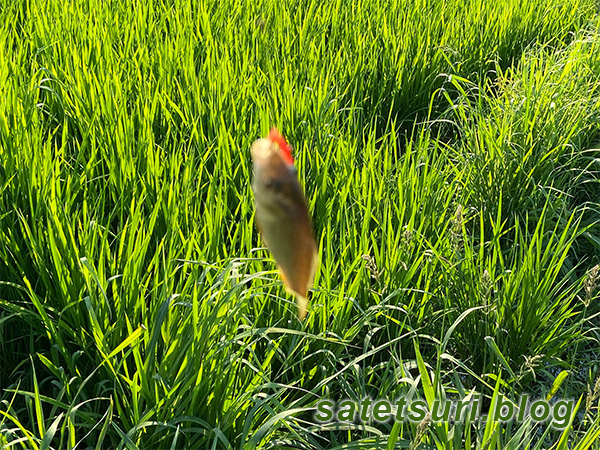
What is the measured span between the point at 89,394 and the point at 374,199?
887mm

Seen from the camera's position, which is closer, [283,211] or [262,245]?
[283,211]

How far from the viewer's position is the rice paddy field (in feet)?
3.66

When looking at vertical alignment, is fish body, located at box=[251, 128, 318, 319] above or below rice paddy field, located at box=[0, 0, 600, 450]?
above

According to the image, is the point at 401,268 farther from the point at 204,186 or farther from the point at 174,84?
the point at 174,84

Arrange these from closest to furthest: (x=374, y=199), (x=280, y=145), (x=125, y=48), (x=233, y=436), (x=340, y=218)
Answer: (x=280, y=145), (x=233, y=436), (x=340, y=218), (x=374, y=199), (x=125, y=48)

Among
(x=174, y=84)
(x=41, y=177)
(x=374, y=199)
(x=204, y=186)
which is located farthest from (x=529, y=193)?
(x=41, y=177)

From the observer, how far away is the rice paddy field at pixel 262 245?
111 centimetres

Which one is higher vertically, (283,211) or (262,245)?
(283,211)

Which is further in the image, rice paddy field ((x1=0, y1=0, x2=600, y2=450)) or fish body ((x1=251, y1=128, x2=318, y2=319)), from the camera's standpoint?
rice paddy field ((x1=0, y1=0, x2=600, y2=450))

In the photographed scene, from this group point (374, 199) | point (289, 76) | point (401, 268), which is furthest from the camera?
point (289, 76)

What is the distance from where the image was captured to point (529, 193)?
205 centimetres

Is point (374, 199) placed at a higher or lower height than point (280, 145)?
lower

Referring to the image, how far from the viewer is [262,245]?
56.9 inches

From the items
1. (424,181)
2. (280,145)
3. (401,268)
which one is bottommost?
(401,268)
